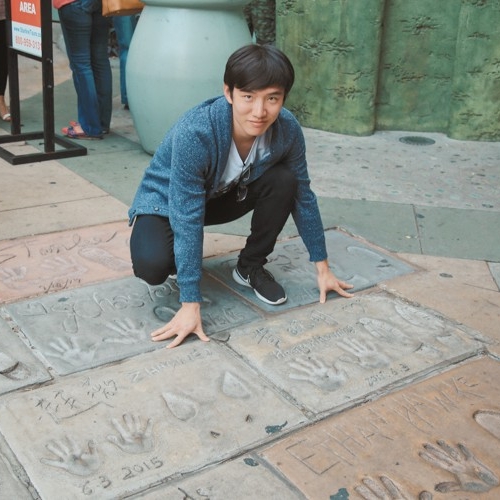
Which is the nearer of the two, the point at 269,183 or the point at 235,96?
the point at 235,96

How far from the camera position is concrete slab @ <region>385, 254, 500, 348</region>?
2678 mm

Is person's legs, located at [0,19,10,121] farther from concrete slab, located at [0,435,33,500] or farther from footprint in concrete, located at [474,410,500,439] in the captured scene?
footprint in concrete, located at [474,410,500,439]

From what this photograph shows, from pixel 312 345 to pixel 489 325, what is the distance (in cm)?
69

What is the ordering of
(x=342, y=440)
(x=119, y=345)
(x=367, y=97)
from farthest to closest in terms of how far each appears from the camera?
(x=367, y=97)
(x=119, y=345)
(x=342, y=440)

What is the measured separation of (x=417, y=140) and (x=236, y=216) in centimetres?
269

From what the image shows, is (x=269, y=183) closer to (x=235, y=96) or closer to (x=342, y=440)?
(x=235, y=96)

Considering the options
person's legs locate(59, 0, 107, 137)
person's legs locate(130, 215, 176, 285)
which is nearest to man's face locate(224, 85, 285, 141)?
person's legs locate(130, 215, 176, 285)

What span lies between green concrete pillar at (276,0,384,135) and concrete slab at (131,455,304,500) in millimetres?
3736

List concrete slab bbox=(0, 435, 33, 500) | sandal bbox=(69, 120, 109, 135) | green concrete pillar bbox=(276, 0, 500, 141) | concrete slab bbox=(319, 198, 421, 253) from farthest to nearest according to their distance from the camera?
sandal bbox=(69, 120, 109, 135) < green concrete pillar bbox=(276, 0, 500, 141) < concrete slab bbox=(319, 198, 421, 253) < concrete slab bbox=(0, 435, 33, 500)

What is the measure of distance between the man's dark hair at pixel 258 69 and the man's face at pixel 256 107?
0.02m

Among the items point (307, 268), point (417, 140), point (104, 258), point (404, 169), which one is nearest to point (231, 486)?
point (307, 268)

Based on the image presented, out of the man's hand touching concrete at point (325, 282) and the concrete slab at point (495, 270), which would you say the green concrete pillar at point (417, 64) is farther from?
the man's hand touching concrete at point (325, 282)

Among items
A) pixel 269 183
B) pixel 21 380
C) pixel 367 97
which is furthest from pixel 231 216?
pixel 367 97

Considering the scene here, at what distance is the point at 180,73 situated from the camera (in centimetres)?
425
